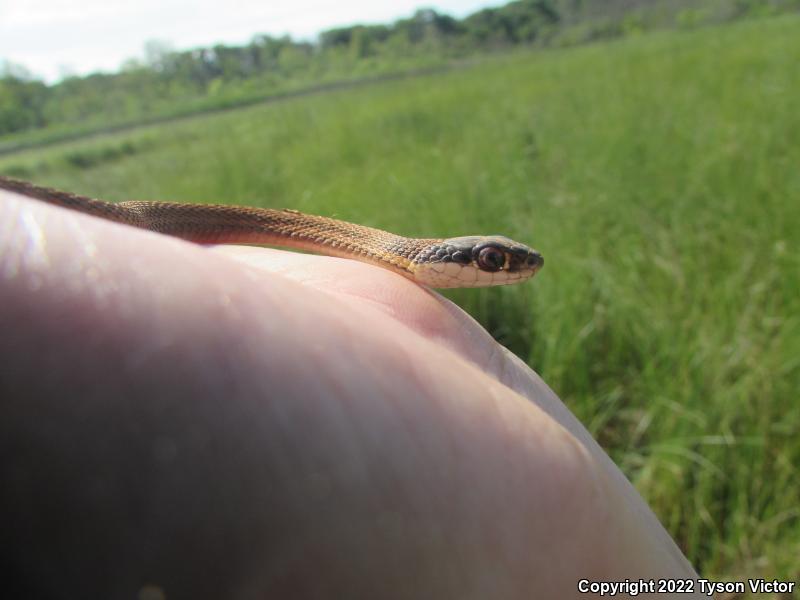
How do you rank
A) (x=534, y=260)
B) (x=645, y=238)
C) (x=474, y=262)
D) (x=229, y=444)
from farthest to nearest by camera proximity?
(x=645, y=238) < (x=534, y=260) < (x=474, y=262) < (x=229, y=444)

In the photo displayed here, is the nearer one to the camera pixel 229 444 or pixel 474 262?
pixel 229 444

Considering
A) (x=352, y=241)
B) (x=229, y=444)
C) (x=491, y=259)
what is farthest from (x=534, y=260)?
(x=229, y=444)

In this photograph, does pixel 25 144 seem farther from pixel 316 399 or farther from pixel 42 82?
pixel 316 399

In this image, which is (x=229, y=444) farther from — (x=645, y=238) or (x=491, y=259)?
(x=645, y=238)

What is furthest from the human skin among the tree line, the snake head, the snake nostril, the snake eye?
the tree line

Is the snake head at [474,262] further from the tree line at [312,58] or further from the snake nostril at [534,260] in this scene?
the tree line at [312,58]

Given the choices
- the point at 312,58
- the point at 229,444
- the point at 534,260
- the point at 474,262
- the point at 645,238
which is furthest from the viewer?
the point at 312,58

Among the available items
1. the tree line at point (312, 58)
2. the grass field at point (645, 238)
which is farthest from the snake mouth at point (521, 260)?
the tree line at point (312, 58)
